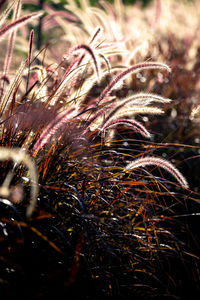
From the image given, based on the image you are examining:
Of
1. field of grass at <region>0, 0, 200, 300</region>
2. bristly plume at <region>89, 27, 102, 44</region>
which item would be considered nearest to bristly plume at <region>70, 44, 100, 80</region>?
field of grass at <region>0, 0, 200, 300</region>

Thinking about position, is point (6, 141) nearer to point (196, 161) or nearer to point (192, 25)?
point (196, 161)

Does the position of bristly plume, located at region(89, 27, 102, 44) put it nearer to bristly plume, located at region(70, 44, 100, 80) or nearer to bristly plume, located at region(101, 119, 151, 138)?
bristly plume, located at region(70, 44, 100, 80)

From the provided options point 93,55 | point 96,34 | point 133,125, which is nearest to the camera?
point 93,55

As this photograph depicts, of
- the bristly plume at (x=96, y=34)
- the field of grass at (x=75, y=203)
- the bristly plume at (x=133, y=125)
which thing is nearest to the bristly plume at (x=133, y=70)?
the field of grass at (x=75, y=203)

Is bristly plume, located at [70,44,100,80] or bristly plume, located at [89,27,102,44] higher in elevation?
bristly plume, located at [89,27,102,44]

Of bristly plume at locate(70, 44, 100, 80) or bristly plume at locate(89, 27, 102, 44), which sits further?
bristly plume at locate(89, 27, 102, 44)

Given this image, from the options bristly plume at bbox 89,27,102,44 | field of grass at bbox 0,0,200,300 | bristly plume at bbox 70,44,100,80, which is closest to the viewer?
field of grass at bbox 0,0,200,300

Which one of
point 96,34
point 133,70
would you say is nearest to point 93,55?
point 133,70

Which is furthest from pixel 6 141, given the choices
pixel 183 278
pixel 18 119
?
pixel 183 278

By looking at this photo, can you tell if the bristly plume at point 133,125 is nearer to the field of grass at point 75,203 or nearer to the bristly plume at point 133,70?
the field of grass at point 75,203

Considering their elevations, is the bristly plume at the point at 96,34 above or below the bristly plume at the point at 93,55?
above

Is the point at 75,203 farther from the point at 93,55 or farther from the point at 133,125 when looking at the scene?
the point at 93,55
